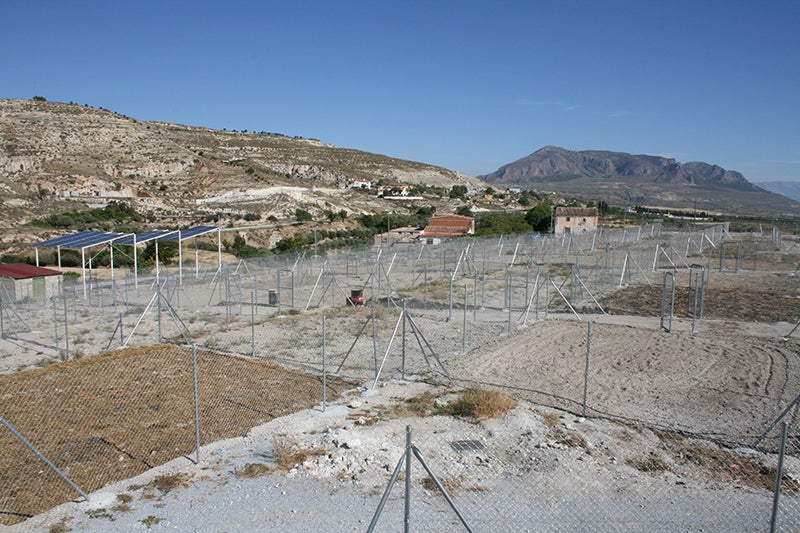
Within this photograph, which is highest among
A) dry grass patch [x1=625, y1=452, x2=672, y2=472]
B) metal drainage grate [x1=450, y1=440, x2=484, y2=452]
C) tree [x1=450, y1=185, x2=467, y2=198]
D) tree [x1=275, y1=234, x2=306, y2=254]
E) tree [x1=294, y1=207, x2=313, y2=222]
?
tree [x1=450, y1=185, x2=467, y2=198]

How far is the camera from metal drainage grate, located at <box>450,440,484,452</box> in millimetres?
10555

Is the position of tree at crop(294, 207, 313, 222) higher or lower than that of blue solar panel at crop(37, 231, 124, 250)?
higher

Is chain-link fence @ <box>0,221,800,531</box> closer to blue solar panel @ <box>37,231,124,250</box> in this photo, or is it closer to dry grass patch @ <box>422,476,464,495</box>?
dry grass patch @ <box>422,476,464,495</box>

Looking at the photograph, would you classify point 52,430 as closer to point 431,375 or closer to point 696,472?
point 431,375

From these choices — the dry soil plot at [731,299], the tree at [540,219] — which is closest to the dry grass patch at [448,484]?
the dry soil plot at [731,299]

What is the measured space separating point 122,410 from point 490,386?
26.4 ft

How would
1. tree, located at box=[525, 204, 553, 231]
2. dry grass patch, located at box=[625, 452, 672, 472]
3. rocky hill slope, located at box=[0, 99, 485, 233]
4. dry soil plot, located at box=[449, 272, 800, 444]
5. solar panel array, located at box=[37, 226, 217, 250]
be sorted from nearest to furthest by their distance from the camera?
dry grass patch, located at box=[625, 452, 672, 472], dry soil plot, located at box=[449, 272, 800, 444], solar panel array, located at box=[37, 226, 217, 250], rocky hill slope, located at box=[0, 99, 485, 233], tree, located at box=[525, 204, 553, 231]

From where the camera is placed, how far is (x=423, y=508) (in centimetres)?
851

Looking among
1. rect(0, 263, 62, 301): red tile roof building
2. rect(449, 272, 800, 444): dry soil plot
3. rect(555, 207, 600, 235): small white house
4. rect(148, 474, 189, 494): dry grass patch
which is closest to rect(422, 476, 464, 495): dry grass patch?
rect(148, 474, 189, 494): dry grass patch

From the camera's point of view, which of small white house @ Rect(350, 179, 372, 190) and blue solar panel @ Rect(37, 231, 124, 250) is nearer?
blue solar panel @ Rect(37, 231, 124, 250)

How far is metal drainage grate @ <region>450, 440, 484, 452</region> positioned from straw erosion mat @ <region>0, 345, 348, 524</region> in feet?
12.7

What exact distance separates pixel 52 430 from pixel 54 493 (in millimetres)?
2313

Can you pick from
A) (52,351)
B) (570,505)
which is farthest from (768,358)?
(52,351)

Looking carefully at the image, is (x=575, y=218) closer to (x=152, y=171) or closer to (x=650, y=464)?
(x=152, y=171)
